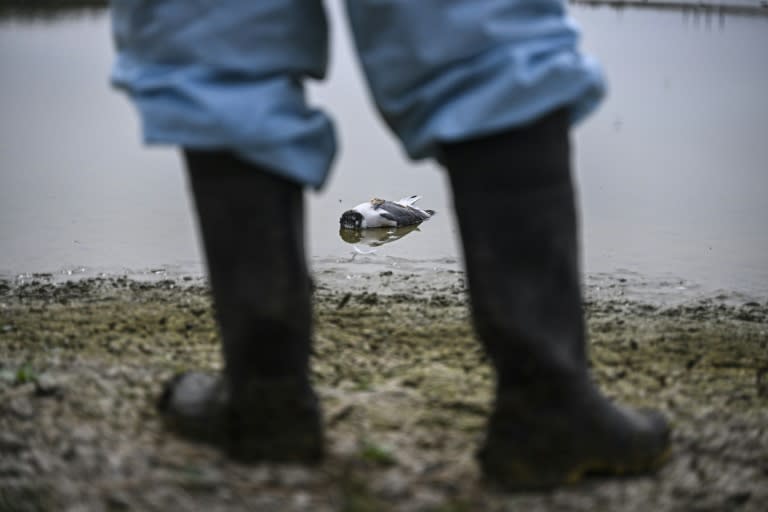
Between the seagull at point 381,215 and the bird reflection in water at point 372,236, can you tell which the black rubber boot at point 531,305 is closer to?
the bird reflection in water at point 372,236

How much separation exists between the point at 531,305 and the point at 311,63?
1.77 ft

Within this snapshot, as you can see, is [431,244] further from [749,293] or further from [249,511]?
[249,511]

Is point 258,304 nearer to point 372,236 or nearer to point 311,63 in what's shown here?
point 311,63

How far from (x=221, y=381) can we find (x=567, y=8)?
3.08 feet

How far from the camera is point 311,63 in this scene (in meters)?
1.75

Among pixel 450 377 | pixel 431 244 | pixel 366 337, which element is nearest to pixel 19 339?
pixel 366 337

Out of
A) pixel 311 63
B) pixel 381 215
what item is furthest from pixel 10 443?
pixel 381 215

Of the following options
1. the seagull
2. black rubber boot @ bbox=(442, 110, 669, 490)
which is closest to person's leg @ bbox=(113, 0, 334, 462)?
black rubber boot @ bbox=(442, 110, 669, 490)

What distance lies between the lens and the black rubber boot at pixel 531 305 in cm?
168

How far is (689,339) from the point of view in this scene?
3717mm

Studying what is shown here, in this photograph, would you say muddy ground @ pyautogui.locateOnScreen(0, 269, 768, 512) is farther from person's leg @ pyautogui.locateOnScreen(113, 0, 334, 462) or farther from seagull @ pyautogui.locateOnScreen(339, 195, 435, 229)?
seagull @ pyautogui.locateOnScreen(339, 195, 435, 229)

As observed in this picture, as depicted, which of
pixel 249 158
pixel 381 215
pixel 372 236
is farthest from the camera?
pixel 381 215

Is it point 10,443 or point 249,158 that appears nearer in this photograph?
point 249,158

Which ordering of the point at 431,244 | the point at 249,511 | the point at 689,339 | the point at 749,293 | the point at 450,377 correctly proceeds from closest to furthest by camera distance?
the point at 249,511 → the point at 450,377 → the point at 689,339 → the point at 749,293 → the point at 431,244
